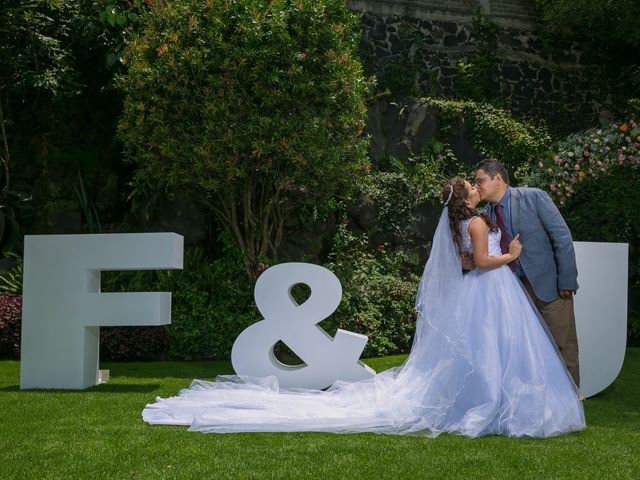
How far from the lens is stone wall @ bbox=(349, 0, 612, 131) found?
15.5 m

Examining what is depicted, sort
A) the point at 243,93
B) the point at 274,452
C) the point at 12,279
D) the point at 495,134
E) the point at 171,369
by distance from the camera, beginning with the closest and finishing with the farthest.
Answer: the point at 274,452, the point at 171,369, the point at 243,93, the point at 12,279, the point at 495,134

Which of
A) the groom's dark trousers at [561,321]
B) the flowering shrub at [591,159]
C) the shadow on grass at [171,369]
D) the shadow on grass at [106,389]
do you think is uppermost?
the flowering shrub at [591,159]

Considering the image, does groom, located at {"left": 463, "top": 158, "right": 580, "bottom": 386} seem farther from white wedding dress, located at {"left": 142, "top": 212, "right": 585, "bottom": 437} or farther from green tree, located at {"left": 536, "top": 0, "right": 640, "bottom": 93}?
green tree, located at {"left": 536, "top": 0, "right": 640, "bottom": 93}

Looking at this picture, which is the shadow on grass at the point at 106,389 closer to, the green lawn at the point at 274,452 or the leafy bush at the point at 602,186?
the green lawn at the point at 274,452

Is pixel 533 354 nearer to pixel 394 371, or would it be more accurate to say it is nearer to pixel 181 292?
pixel 394 371

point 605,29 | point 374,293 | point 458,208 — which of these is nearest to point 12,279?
point 374,293

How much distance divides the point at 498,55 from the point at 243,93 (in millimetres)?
7515

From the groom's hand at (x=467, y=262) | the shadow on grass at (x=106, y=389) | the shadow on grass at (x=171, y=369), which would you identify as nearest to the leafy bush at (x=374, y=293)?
the shadow on grass at (x=171, y=369)

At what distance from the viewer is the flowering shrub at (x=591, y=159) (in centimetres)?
1198

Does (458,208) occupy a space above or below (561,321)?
above

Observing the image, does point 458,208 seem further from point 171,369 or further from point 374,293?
point 374,293

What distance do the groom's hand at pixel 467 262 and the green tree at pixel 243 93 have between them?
4.58 metres

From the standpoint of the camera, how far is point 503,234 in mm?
6457

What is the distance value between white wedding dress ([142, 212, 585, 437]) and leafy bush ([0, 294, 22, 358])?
4.80 metres
